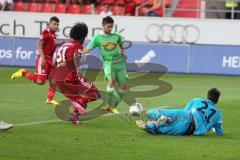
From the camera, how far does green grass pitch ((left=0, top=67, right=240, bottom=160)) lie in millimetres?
11375

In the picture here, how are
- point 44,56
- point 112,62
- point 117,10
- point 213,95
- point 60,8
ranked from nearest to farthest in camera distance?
point 213,95 → point 112,62 → point 44,56 → point 117,10 → point 60,8

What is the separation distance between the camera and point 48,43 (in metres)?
20.3

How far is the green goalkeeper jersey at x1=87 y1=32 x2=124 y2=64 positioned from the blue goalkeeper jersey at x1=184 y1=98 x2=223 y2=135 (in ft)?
14.9

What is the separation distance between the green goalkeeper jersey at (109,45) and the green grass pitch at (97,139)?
3.84 feet

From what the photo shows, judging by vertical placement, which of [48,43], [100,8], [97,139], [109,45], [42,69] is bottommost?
[97,139]

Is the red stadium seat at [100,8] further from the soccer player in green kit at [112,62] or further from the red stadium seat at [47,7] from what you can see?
the soccer player in green kit at [112,62]

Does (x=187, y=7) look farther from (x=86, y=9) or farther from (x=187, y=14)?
(x=86, y=9)

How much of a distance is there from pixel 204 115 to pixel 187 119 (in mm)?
290

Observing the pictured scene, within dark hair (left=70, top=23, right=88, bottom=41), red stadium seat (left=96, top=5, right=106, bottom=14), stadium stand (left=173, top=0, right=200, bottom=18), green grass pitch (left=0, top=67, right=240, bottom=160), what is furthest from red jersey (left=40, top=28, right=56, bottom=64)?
stadium stand (left=173, top=0, right=200, bottom=18)

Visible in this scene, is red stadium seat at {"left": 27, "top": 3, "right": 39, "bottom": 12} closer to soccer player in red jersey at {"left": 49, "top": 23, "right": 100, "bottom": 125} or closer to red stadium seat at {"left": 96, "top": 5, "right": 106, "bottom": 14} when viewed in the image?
red stadium seat at {"left": 96, "top": 5, "right": 106, "bottom": 14}

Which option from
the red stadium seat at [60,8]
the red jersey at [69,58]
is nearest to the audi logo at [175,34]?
the red stadium seat at [60,8]

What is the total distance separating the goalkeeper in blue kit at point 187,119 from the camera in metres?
13.4

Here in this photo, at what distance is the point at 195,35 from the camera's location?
3228 cm

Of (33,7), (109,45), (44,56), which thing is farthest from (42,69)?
(33,7)
